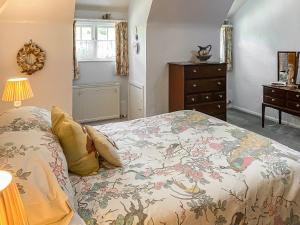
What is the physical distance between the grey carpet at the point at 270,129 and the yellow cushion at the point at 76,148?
126 inches

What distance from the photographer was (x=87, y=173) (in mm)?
1762

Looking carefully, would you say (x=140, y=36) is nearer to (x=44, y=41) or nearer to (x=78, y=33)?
(x=78, y=33)

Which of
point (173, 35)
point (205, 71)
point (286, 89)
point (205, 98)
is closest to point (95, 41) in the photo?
point (173, 35)

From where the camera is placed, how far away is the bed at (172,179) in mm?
1367

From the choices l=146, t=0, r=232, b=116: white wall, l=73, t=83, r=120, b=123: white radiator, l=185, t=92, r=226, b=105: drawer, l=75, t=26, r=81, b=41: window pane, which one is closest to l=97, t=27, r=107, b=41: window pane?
l=75, t=26, r=81, b=41: window pane

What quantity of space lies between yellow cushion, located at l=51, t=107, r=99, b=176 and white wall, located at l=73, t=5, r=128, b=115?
3.49m

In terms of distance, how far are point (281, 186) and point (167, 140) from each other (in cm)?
89

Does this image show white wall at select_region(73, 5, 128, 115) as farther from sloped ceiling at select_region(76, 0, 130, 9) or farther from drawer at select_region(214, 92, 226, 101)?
drawer at select_region(214, 92, 226, 101)

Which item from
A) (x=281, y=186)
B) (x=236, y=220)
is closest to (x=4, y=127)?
(x=236, y=220)

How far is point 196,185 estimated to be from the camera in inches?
62.5

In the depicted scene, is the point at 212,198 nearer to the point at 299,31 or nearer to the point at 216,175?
the point at 216,175

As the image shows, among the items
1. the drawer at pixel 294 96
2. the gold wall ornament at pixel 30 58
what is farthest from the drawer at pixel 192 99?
the gold wall ornament at pixel 30 58

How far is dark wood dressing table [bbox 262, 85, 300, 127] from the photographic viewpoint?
424cm

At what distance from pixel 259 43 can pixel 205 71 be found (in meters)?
1.75
